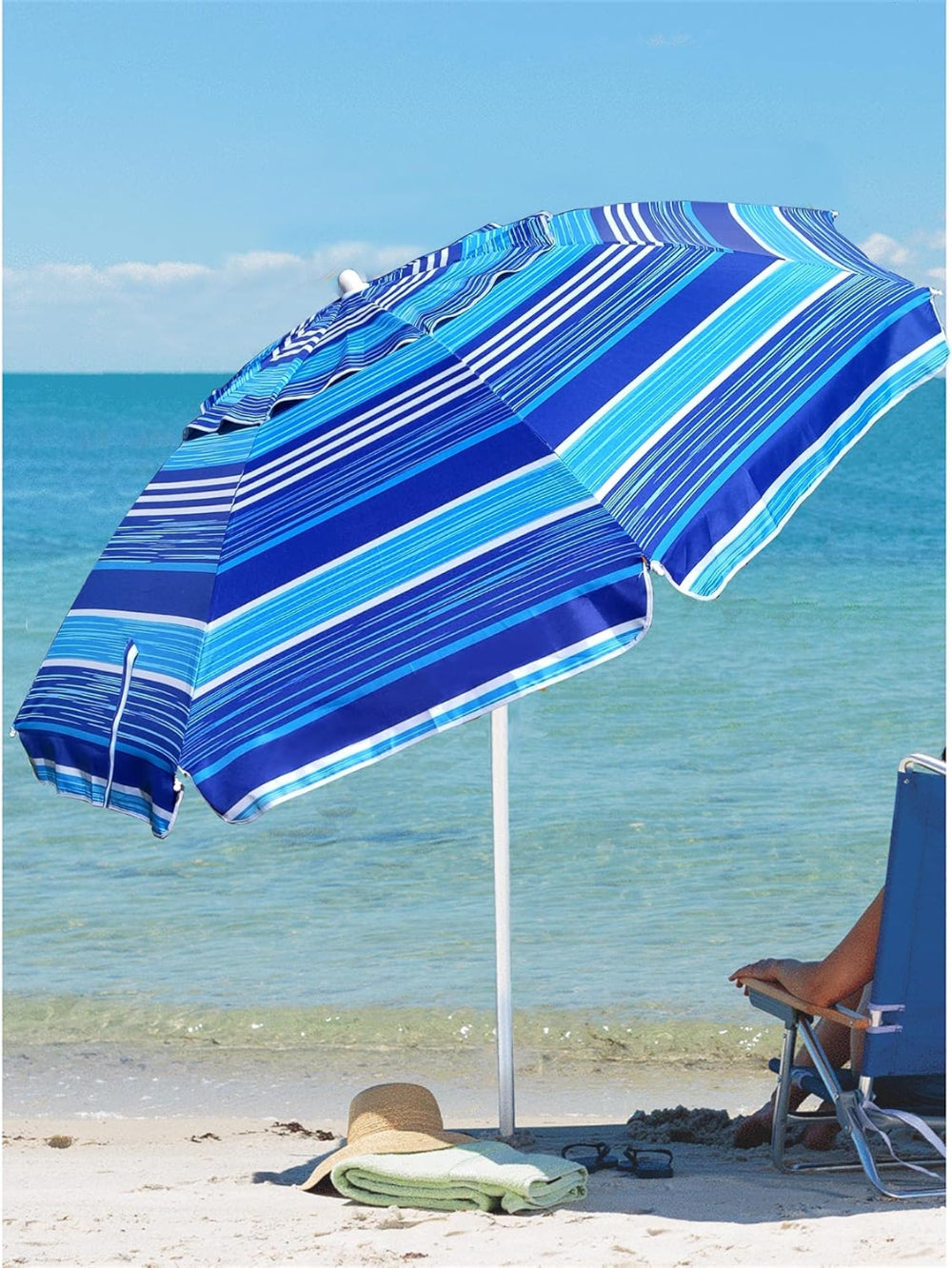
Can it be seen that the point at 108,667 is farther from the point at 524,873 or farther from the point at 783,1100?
the point at 524,873

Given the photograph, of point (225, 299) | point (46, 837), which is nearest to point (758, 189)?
point (225, 299)

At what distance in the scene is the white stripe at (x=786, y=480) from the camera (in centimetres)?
287

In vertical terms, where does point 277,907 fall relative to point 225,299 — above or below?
below

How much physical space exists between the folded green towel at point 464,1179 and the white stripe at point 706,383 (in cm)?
145

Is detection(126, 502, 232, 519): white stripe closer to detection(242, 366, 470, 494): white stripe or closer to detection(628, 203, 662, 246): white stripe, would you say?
detection(242, 366, 470, 494): white stripe

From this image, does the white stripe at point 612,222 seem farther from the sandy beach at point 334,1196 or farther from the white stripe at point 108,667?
the sandy beach at point 334,1196

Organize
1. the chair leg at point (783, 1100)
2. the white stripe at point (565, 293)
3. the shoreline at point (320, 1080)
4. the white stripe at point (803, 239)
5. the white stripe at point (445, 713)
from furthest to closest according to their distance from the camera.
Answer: the shoreline at point (320, 1080)
the chair leg at point (783, 1100)
the white stripe at point (803, 239)
the white stripe at point (565, 293)
the white stripe at point (445, 713)

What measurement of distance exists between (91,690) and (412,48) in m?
59.1

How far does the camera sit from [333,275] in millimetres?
4180

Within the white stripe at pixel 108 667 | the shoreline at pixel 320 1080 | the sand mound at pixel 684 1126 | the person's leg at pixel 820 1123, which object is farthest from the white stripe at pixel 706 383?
the shoreline at pixel 320 1080

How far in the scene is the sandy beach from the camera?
3.16 m

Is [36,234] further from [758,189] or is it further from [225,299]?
[758,189]

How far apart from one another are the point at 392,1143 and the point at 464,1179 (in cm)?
23

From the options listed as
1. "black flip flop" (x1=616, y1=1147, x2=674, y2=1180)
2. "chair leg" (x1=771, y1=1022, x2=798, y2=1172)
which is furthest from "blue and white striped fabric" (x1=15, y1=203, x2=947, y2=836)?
"black flip flop" (x1=616, y1=1147, x2=674, y2=1180)
